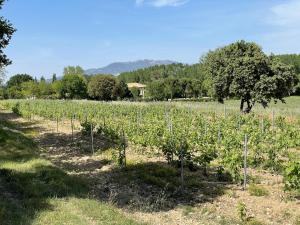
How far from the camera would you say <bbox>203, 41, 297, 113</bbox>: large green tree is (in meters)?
36.0

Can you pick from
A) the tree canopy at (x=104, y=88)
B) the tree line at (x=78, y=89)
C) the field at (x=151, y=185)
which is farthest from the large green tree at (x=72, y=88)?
the field at (x=151, y=185)

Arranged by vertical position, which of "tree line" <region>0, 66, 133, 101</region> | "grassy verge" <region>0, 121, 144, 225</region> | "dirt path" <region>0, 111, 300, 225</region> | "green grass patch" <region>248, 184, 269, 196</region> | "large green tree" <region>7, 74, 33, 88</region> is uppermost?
"large green tree" <region>7, 74, 33, 88</region>

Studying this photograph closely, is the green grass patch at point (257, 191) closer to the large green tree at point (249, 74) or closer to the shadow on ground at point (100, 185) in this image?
the shadow on ground at point (100, 185)

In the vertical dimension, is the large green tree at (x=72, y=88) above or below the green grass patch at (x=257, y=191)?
above

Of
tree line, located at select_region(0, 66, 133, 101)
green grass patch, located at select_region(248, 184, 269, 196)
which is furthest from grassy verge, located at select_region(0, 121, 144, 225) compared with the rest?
tree line, located at select_region(0, 66, 133, 101)

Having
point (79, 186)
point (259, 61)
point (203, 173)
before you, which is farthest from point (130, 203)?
point (259, 61)

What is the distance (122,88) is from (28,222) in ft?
346

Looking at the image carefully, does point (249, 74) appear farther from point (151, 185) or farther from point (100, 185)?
point (100, 185)

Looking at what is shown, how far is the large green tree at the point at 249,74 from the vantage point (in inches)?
1417

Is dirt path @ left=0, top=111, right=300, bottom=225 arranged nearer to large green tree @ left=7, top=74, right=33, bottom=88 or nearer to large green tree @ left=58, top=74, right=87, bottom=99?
large green tree @ left=58, top=74, right=87, bottom=99

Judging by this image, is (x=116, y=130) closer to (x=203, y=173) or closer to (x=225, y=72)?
(x=203, y=173)

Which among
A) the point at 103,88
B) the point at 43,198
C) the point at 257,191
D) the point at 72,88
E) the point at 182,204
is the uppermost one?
the point at 72,88

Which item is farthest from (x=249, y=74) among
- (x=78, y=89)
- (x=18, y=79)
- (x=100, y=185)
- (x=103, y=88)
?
(x=18, y=79)

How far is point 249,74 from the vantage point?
119 ft
